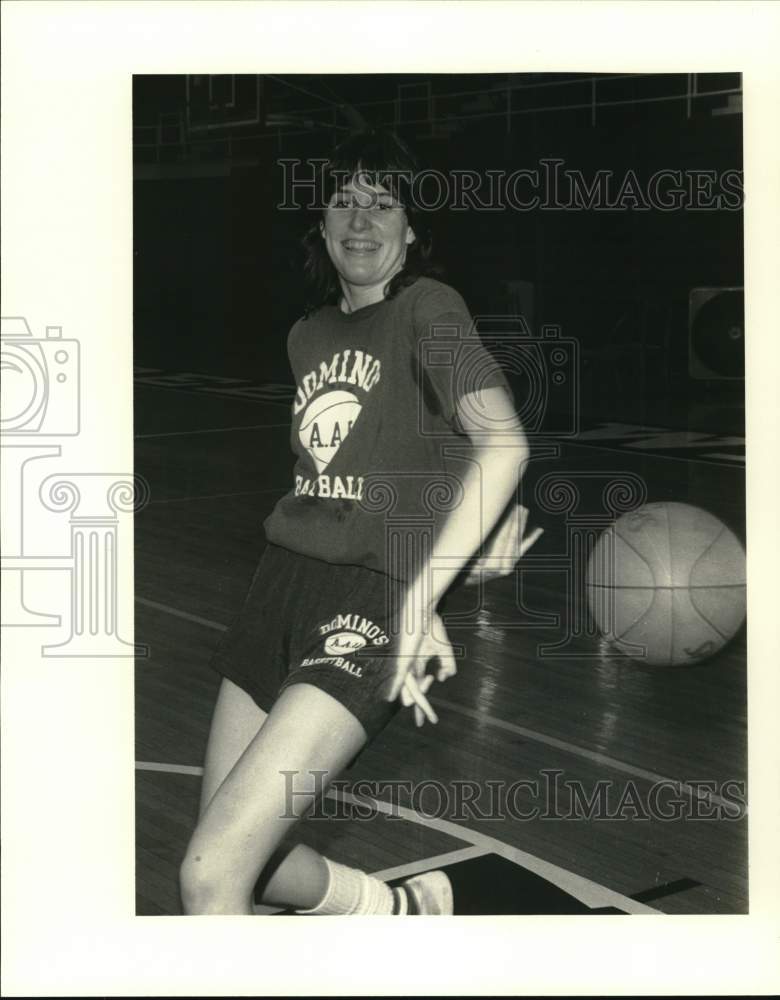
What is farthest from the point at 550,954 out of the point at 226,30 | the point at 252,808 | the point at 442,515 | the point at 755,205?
the point at 226,30

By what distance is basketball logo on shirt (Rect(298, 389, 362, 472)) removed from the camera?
12.5 ft

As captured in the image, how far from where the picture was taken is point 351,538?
12.3ft

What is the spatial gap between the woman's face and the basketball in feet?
5.24

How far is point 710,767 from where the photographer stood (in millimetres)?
5387

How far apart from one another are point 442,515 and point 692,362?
10440mm

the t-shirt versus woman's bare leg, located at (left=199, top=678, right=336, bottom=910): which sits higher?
the t-shirt

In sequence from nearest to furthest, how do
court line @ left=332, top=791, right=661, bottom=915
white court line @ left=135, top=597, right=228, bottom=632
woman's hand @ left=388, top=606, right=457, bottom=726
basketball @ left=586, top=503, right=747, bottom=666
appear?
1. woman's hand @ left=388, top=606, right=457, bottom=726
2. court line @ left=332, top=791, right=661, bottom=915
3. basketball @ left=586, top=503, right=747, bottom=666
4. white court line @ left=135, top=597, right=228, bottom=632

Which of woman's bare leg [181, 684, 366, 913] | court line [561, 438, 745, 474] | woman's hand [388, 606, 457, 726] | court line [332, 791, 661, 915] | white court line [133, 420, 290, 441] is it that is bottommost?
court line [332, 791, 661, 915]

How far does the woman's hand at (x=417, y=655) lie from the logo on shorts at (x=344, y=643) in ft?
0.34

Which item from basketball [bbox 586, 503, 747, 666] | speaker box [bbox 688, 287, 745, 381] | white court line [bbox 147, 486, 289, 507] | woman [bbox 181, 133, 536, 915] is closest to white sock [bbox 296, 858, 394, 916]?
woman [bbox 181, 133, 536, 915]

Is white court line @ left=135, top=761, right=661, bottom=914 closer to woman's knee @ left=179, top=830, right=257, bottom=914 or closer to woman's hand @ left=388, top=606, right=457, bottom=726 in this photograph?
woman's knee @ left=179, top=830, right=257, bottom=914

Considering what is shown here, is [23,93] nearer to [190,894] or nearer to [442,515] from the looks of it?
[442,515]

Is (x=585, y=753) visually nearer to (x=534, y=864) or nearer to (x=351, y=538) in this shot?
(x=534, y=864)

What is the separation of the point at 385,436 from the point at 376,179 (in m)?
0.70
